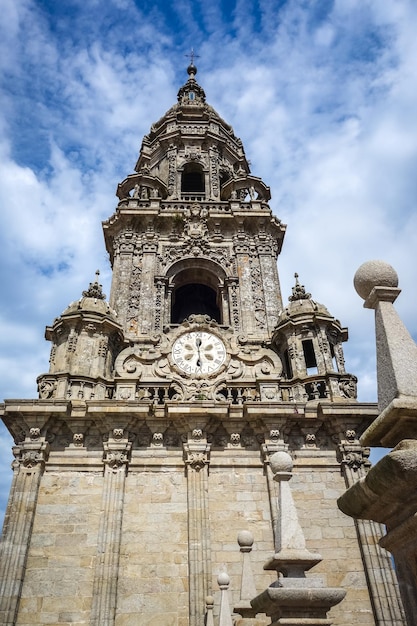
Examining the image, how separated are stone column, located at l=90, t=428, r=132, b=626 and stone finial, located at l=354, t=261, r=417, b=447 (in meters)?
9.44

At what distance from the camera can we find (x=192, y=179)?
28281 mm

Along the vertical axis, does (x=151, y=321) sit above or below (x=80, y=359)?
above

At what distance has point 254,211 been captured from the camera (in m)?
23.0

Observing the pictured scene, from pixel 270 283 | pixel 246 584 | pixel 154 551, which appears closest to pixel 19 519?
pixel 154 551

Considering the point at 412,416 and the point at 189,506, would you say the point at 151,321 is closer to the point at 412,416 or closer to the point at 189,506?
the point at 189,506

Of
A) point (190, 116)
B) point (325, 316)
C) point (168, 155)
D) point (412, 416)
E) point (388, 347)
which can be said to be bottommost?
point (412, 416)

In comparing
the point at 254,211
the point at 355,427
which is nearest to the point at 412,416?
the point at 355,427

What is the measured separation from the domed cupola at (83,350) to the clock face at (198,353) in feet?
7.26

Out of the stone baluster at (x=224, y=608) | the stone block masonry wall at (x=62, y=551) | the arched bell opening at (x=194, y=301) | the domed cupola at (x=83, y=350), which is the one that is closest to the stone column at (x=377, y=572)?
the stone baluster at (x=224, y=608)

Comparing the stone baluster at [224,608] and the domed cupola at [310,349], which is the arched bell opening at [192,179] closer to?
the domed cupola at [310,349]

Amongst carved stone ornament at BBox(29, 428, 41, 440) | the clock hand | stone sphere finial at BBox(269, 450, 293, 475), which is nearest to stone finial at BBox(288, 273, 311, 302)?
the clock hand

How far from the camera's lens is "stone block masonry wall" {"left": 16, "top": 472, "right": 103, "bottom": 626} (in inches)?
449

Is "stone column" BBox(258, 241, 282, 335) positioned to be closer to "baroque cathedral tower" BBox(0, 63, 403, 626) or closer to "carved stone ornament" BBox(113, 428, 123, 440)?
"baroque cathedral tower" BBox(0, 63, 403, 626)

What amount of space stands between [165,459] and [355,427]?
5.32m
